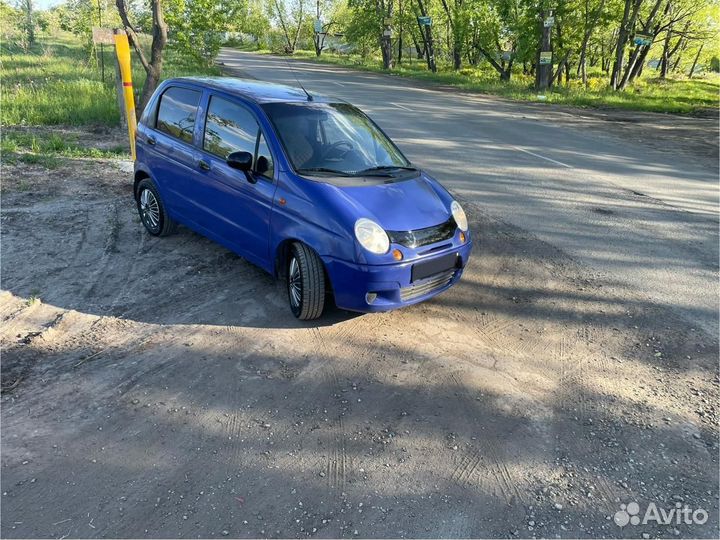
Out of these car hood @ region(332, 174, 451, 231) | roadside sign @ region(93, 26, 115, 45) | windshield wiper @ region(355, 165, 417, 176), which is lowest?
car hood @ region(332, 174, 451, 231)

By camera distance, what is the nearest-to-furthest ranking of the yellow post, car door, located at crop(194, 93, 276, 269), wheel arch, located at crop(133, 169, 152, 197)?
car door, located at crop(194, 93, 276, 269) < wheel arch, located at crop(133, 169, 152, 197) < the yellow post

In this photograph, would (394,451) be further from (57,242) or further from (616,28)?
(616,28)

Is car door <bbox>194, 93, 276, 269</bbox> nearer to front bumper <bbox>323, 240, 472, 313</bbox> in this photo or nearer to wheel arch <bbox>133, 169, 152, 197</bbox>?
front bumper <bbox>323, 240, 472, 313</bbox>

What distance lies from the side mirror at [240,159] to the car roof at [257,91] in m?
0.64

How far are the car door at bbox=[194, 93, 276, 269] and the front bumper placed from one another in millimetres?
812

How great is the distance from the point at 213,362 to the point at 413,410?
1.50m

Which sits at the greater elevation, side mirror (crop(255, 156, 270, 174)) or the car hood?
side mirror (crop(255, 156, 270, 174))

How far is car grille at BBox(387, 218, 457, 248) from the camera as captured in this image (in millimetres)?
4008

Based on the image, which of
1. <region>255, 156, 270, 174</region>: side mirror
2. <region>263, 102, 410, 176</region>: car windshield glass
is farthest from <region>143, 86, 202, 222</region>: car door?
<region>263, 102, 410, 176</region>: car windshield glass

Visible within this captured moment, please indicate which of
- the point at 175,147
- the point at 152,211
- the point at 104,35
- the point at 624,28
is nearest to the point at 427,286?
the point at 175,147

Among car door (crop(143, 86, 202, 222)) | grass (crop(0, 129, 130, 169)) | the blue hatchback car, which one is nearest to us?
the blue hatchback car

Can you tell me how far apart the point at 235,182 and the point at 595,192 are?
20.2ft

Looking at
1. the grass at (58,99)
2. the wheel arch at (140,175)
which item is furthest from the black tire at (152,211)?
the grass at (58,99)

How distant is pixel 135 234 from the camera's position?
6.17 meters
